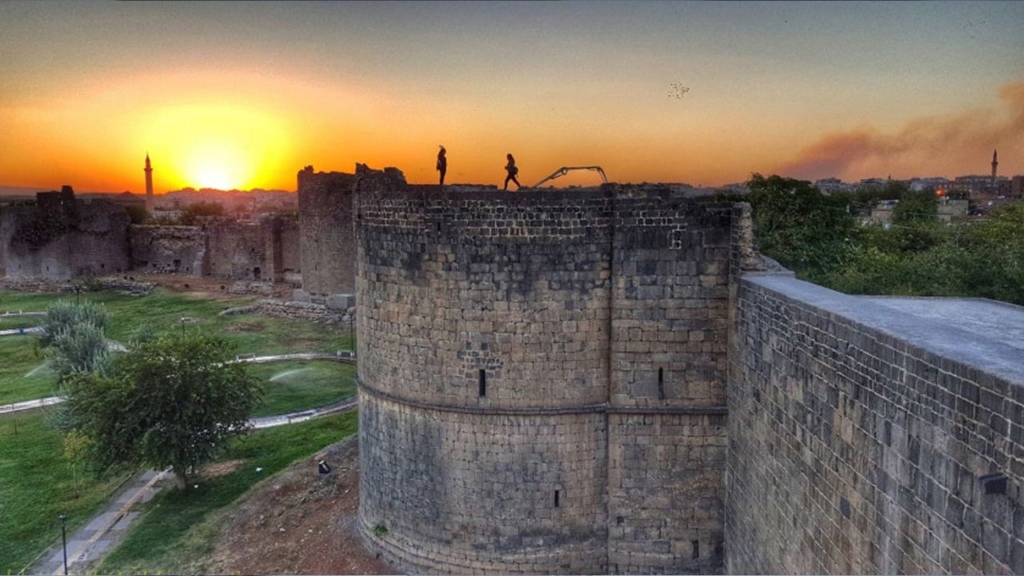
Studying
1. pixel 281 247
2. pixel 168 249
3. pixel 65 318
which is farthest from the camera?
pixel 168 249

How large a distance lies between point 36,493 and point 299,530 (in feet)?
23.4

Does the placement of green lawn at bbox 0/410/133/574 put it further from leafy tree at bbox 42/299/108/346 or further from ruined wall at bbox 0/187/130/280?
ruined wall at bbox 0/187/130/280

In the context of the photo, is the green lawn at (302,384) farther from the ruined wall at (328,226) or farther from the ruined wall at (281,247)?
the ruined wall at (281,247)

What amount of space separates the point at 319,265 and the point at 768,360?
28687 mm

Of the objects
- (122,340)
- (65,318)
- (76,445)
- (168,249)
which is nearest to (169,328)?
(122,340)

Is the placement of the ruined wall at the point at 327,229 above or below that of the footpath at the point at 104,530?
above

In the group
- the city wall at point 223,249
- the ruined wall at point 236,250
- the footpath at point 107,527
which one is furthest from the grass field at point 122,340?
the ruined wall at point 236,250

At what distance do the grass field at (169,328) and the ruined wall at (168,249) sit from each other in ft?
21.9

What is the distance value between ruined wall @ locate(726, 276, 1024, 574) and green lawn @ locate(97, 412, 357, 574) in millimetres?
9889

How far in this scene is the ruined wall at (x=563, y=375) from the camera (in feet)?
35.5

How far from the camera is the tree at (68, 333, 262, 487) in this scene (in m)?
15.3

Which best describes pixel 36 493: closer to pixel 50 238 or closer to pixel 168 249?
pixel 168 249

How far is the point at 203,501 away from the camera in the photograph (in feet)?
51.1


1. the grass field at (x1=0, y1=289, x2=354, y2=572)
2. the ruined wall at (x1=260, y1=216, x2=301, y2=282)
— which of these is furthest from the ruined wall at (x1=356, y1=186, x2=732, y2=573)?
the ruined wall at (x1=260, y1=216, x2=301, y2=282)
